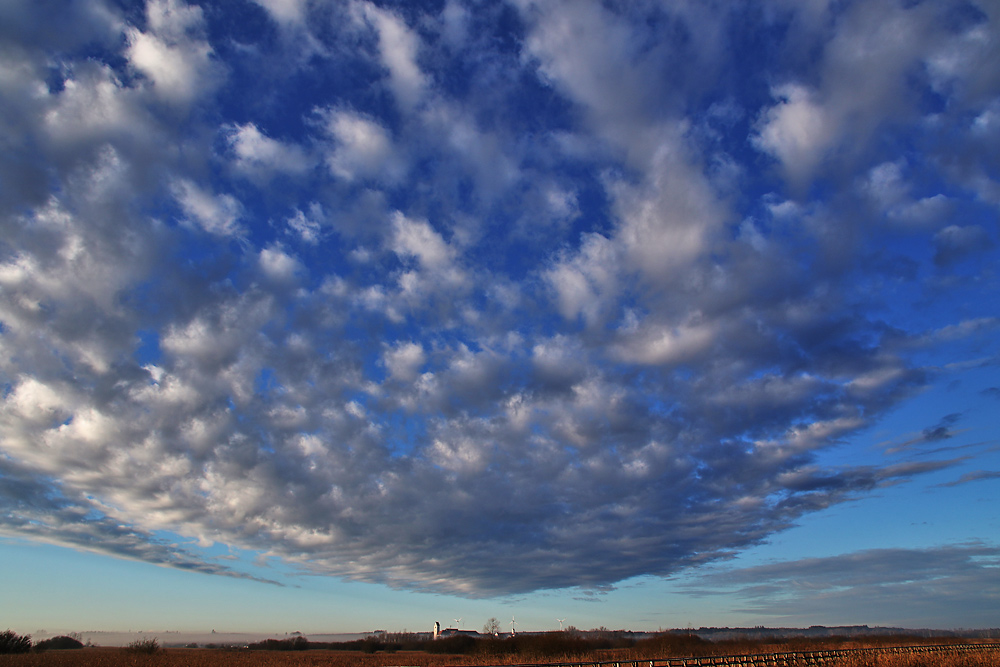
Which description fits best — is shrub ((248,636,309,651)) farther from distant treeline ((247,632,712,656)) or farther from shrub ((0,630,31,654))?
shrub ((0,630,31,654))

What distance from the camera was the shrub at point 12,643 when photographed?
79.7 metres

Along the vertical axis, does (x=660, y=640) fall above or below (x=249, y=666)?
below

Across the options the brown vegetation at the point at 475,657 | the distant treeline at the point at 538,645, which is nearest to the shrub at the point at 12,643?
the brown vegetation at the point at 475,657

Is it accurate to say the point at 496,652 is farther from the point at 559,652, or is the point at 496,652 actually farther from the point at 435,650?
the point at 435,650

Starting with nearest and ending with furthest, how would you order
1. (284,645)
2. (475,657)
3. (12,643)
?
(12,643) → (475,657) → (284,645)

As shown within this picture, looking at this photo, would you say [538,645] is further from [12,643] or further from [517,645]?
[12,643]

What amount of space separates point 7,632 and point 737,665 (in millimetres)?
100372

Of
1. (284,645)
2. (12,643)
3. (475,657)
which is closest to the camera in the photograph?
(12,643)

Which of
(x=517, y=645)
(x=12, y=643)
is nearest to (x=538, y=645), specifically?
(x=517, y=645)

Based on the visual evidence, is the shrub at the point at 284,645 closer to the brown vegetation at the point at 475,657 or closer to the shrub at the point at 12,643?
the brown vegetation at the point at 475,657

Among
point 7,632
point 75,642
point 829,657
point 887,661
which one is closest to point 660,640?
point 829,657

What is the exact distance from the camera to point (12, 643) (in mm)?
80812

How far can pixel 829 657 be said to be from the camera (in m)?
78.8

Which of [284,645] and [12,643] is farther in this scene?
[284,645]
